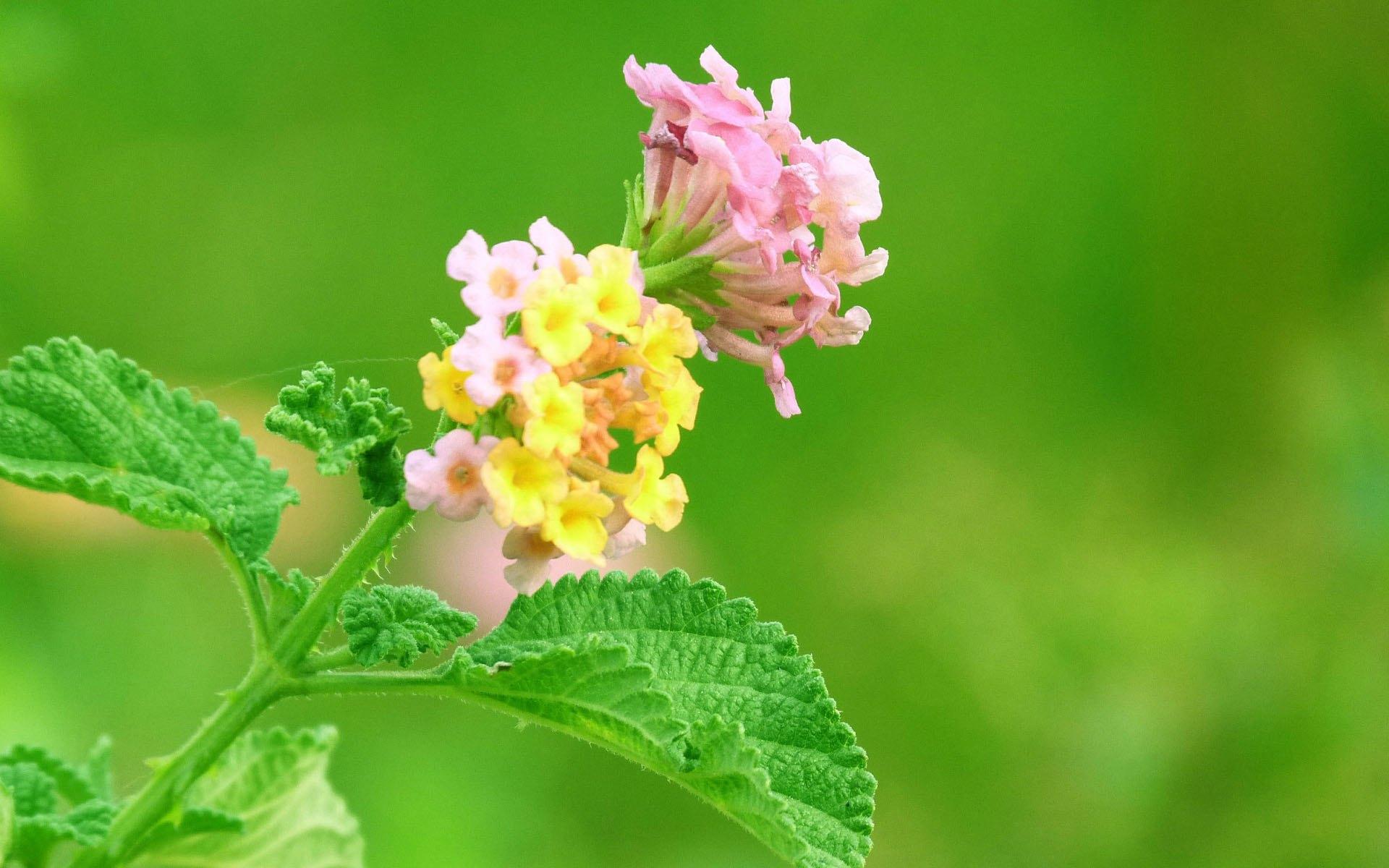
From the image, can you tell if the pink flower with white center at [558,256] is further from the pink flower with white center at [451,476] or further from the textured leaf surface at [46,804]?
the textured leaf surface at [46,804]

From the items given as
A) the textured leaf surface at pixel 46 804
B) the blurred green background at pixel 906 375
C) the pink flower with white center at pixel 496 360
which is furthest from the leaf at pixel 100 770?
the blurred green background at pixel 906 375

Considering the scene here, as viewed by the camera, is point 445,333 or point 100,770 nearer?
point 445,333

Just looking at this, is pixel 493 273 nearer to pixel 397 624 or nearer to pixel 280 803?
pixel 397 624

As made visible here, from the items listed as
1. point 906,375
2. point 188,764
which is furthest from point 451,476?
point 906,375

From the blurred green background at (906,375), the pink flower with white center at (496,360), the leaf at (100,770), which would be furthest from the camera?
the blurred green background at (906,375)

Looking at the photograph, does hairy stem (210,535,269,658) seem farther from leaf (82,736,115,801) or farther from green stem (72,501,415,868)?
leaf (82,736,115,801)

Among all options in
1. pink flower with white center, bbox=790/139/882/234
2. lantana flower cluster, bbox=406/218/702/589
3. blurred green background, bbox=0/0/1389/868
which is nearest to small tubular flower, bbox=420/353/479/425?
lantana flower cluster, bbox=406/218/702/589

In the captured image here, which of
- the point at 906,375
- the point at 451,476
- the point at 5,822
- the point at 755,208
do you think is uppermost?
the point at 906,375
